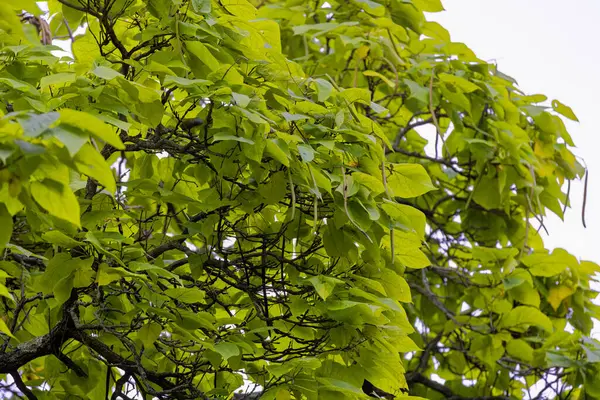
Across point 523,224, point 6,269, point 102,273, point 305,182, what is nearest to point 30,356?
point 6,269

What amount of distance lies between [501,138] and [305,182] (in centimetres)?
97

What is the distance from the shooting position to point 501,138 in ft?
6.44

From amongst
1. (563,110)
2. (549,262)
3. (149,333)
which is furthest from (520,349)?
(149,333)

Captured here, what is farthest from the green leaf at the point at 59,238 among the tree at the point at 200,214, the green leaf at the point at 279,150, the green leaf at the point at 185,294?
the green leaf at the point at 279,150

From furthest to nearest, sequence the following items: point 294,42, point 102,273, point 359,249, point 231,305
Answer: point 294,42, point 231,305, point 359,249, point 102,273

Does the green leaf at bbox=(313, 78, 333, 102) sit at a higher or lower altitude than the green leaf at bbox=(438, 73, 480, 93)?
higher

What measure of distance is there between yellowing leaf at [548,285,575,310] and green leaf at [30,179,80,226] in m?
1.55

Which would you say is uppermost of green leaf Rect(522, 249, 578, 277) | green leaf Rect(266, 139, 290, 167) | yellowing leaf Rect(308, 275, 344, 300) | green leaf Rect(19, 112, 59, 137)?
green leaf Rect(19, 112, 59, 137)

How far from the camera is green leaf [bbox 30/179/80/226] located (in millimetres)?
785

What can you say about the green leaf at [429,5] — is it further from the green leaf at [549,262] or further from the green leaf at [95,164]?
the green leaf at [95,164]

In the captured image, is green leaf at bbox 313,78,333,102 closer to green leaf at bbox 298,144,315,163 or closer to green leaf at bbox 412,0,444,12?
green leaf at bbox 298,144,315,163

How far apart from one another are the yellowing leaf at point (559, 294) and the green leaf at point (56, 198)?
1.55 meters

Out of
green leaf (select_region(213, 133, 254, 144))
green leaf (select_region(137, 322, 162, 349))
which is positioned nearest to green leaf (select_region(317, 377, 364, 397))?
green leaf (select_region(137, 322, 162, 349))

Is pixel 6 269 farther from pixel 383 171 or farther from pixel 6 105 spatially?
pixel 383 171
